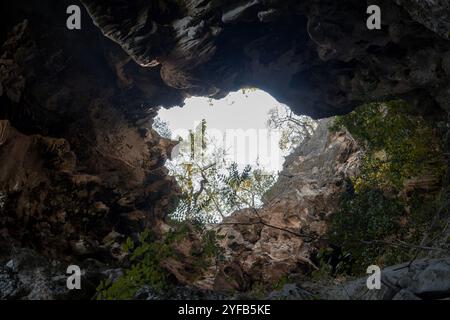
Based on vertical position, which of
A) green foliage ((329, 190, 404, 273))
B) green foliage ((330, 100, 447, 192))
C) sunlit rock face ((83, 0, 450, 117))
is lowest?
green foliage ((329, 190, 404, 273))

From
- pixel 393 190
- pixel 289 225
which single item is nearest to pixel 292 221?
pixel 289 225

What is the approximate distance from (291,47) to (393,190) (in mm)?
6697

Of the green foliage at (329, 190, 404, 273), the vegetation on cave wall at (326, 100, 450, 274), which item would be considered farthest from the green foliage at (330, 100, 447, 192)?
the green foliage at (329, 190, 404, 273)

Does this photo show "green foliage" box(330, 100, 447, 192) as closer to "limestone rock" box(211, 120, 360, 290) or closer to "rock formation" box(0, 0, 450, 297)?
"rock formation" box(0, 0, 450, 297)

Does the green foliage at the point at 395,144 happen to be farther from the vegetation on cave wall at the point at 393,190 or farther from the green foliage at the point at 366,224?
the green foliage at the point at 366,224

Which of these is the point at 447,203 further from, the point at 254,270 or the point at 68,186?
the point at 68,186

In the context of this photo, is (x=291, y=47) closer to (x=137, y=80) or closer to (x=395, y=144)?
(x=395, y=144)

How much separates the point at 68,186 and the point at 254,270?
7863mm

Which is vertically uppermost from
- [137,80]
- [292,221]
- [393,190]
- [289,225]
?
[137,80]

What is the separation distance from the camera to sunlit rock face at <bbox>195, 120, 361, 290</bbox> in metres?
14.1

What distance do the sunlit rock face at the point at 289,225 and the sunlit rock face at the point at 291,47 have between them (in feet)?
17.0

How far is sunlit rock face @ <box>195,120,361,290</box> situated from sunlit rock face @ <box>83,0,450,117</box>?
204 inches

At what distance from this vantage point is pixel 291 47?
1141cm
